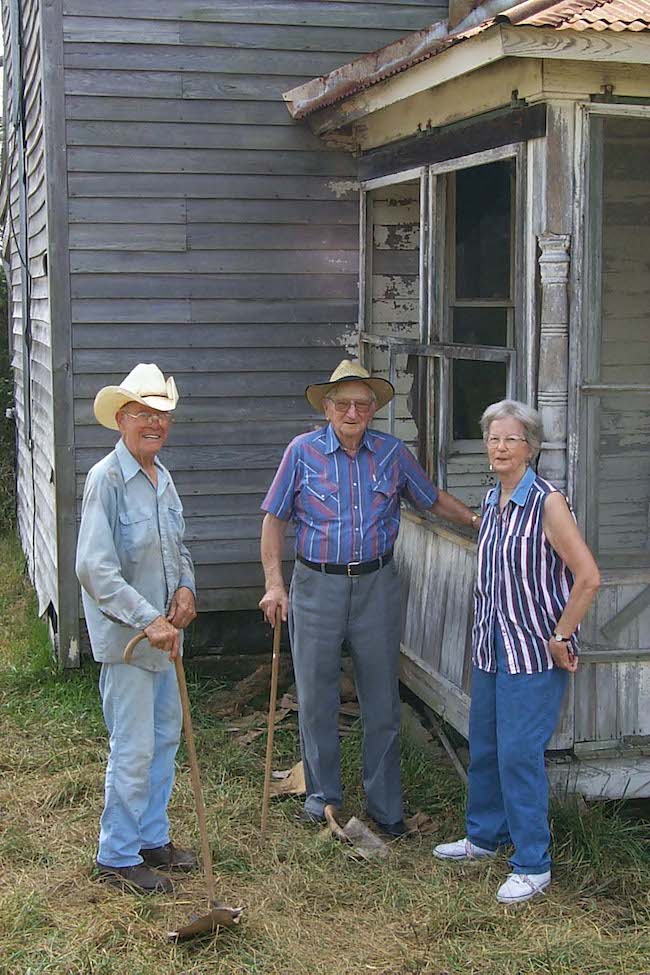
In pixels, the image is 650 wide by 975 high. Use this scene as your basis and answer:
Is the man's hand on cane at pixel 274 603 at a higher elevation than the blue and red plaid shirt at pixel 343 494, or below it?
below

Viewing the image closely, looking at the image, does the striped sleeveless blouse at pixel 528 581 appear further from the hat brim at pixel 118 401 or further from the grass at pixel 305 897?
the hat brim at pixel 118 401

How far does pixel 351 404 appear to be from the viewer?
4.91 meters

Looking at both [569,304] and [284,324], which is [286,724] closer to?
[284,324]

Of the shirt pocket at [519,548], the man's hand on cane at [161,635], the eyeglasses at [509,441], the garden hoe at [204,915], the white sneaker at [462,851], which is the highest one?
the eyeglasses at [509,441]

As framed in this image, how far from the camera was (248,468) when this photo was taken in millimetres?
6934

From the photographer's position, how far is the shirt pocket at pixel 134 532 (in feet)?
14.4

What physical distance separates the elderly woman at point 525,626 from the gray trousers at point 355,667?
2.30ft

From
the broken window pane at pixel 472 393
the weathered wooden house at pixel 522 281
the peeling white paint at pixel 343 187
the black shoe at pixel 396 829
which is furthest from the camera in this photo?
the broken window pane at pixel 472 393

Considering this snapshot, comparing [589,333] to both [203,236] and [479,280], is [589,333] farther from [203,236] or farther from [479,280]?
[203,236]

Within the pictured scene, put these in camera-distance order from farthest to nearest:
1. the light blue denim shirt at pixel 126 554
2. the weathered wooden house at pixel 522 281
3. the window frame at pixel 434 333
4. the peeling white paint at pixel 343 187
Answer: the peeling white paint at pixel 343 187, the window frame at pixel 434 333, the weathered wooden house at pixel 522 281, the light blue denim shirt at pixel 126 554

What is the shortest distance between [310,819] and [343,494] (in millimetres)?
1433

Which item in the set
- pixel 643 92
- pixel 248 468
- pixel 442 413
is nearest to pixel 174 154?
pixel 248 468

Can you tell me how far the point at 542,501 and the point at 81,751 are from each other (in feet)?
9.62

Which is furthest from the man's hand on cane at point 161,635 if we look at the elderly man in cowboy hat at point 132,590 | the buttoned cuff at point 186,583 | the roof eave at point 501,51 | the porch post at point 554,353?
the roof eave at point 501,51
